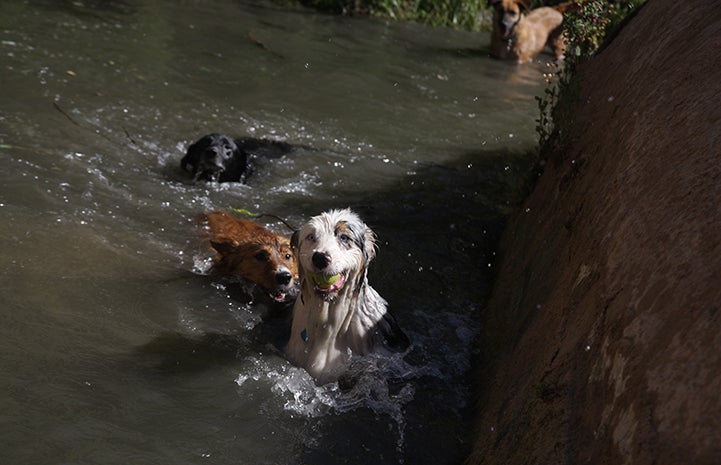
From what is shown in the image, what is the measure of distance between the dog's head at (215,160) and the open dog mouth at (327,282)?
350cm

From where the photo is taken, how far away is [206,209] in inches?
316

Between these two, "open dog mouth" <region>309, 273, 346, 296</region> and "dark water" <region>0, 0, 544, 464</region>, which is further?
"open dog mouth" <region>309, 273, 346, 296</region>

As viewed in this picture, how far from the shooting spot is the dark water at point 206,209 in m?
4.64

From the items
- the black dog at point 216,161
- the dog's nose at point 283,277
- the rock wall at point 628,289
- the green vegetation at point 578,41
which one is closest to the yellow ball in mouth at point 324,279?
the rock wall at point 628,289

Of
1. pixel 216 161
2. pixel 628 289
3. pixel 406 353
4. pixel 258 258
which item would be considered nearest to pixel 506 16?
pixel 216 161

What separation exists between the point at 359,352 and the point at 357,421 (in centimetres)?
59

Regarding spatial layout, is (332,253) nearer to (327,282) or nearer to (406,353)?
(327,282)

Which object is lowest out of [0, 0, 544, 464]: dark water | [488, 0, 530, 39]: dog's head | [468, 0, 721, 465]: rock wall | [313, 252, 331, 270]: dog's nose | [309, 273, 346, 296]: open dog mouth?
[0, 0, 544, 464]: dark water

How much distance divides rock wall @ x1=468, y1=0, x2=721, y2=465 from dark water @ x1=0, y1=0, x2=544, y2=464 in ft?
2.29

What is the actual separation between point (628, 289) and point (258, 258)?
391 cm

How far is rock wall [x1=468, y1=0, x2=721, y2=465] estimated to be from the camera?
2521 mm

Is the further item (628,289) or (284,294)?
(284,294)

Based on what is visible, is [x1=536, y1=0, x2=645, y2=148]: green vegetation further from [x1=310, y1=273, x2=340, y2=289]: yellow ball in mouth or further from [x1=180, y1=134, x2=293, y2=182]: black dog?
[x1=180, y1=134, x2=293, y2=182]: black dog

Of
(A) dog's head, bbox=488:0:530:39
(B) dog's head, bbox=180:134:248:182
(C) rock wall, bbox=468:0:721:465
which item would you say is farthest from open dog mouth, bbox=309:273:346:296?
(A) dog's head, bbox=488:0:530:39
